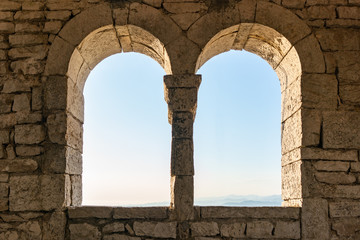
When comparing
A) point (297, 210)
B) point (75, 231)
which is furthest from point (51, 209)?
point (297, 210)

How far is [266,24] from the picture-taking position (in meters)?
4.35

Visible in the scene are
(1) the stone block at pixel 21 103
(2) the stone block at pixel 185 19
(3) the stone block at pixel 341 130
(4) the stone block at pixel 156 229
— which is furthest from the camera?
(2) the stone block at pixel 185 19

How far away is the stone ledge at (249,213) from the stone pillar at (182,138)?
0.21 meters

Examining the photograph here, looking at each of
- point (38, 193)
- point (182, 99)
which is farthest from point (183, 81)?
point (38, 193)

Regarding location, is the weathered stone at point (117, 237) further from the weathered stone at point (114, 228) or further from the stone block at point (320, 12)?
the stone block at point (320, 12)

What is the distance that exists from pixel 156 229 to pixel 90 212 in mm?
709

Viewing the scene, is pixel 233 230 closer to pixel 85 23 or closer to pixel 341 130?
pixel 341 130

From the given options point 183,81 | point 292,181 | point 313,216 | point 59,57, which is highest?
point 59,57

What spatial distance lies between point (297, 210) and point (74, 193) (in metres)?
2.43

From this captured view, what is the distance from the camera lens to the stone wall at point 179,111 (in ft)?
13.3

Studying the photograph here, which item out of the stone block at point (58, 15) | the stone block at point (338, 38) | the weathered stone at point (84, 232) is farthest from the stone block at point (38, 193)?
the stone block at point (338, 38)

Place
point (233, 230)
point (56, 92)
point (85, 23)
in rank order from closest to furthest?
point (233, 230) < point (56, 92) < point (85, 23)

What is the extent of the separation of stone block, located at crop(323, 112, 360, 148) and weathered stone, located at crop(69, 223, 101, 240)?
99.8 inches

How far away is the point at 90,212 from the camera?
4102mm
